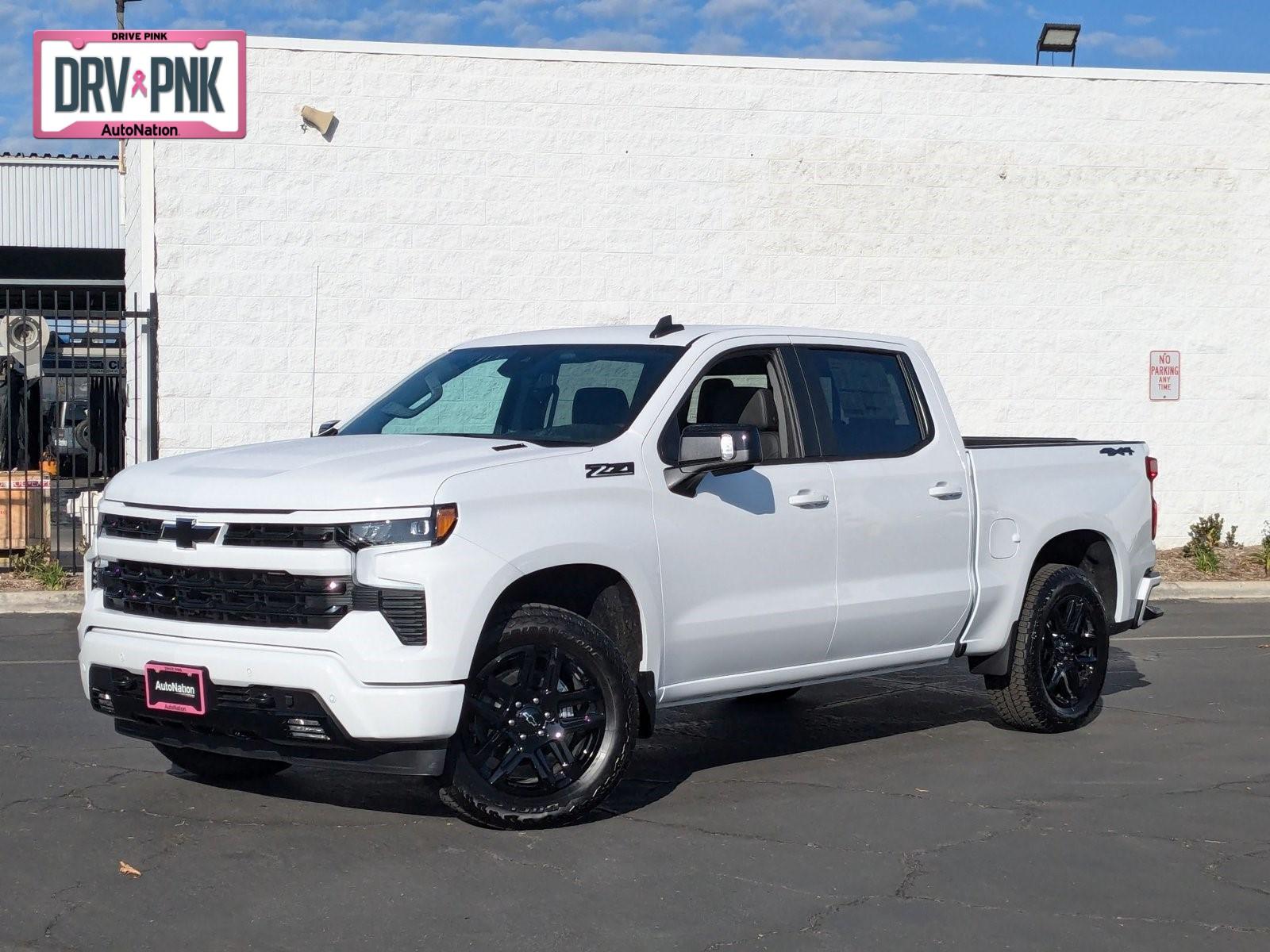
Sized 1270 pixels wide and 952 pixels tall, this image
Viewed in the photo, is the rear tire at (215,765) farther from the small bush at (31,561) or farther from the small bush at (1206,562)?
the small bush at (1206,562)

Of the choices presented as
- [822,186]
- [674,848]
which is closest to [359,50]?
[822,186]

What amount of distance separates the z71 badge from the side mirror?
21 cm

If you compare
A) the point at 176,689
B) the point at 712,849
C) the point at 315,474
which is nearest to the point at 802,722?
the point at 712,849

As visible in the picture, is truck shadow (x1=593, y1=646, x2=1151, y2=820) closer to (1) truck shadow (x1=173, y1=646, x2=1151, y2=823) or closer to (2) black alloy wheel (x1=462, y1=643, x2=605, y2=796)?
(1) truck shadow (x1=173, y1=646, x2=1151, y2=823)

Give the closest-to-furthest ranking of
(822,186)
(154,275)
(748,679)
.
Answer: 1. (748,679)
2. (154,275)
3. (822,186)

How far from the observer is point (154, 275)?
51.7 feet

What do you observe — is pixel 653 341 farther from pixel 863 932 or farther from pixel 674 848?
pixel 863 932

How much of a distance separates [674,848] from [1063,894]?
4.58ft

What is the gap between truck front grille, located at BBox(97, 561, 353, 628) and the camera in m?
5.77

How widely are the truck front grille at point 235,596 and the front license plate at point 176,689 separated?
0.67 ft

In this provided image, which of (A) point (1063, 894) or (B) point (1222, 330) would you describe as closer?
(A) point (1063, 894)

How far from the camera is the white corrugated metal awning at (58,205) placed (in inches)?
1527

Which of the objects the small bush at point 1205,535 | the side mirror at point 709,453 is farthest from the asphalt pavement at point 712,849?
the small bush at point 1205,535

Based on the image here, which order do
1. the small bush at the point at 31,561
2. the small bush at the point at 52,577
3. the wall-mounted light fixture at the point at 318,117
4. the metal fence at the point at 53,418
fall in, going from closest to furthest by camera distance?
the small bush at the point at 52,577
the small bush at the point at 31,561
the metal fence at the point at 53,418
the wall-mounted light fixture at the point at 318,117
